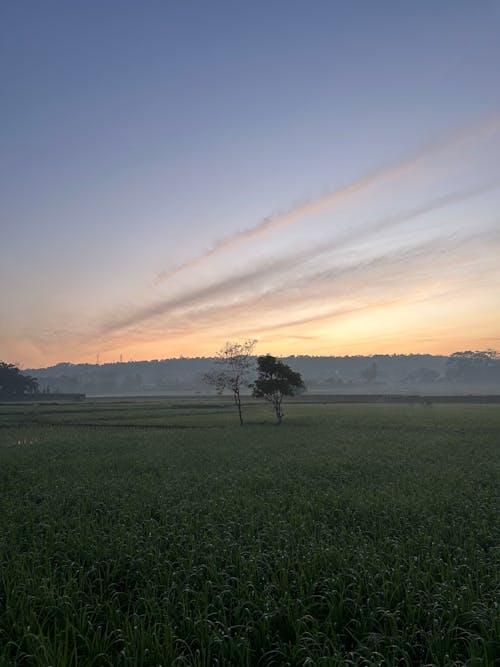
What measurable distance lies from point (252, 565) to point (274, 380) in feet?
150

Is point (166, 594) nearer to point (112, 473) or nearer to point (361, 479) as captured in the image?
point (361, 479)

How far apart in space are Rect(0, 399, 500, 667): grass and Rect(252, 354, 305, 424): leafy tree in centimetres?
3125

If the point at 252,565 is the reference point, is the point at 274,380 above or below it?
above

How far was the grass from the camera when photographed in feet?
21.8

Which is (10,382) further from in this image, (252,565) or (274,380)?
(252,565)

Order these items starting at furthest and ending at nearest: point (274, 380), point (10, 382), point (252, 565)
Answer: point (10, 382) < point (274, 380) < point (252, 565)

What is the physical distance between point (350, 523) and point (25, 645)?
9.44 meters

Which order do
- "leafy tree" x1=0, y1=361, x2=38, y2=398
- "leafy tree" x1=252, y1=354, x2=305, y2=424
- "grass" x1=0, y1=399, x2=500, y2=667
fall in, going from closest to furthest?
"grass" x1=0, y1=399, x2=500, y2=667, "leafy tree" x1=252, y1=354, x2=305, y2=424, "leafy tree" x1=0, y1=361, x2=38, y2=398

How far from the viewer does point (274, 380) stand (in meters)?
55.0

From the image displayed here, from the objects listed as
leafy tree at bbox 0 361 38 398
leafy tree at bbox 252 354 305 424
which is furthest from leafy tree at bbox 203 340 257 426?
leafy tree at bbox 0 361 38 398

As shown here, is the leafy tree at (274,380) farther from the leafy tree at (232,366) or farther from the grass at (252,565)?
the grass at (252,565)

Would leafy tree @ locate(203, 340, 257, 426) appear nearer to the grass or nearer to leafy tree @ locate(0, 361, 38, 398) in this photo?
the grass

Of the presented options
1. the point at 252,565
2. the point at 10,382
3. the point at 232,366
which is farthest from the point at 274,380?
the point at 10,382

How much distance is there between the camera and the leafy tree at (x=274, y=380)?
180 ft
